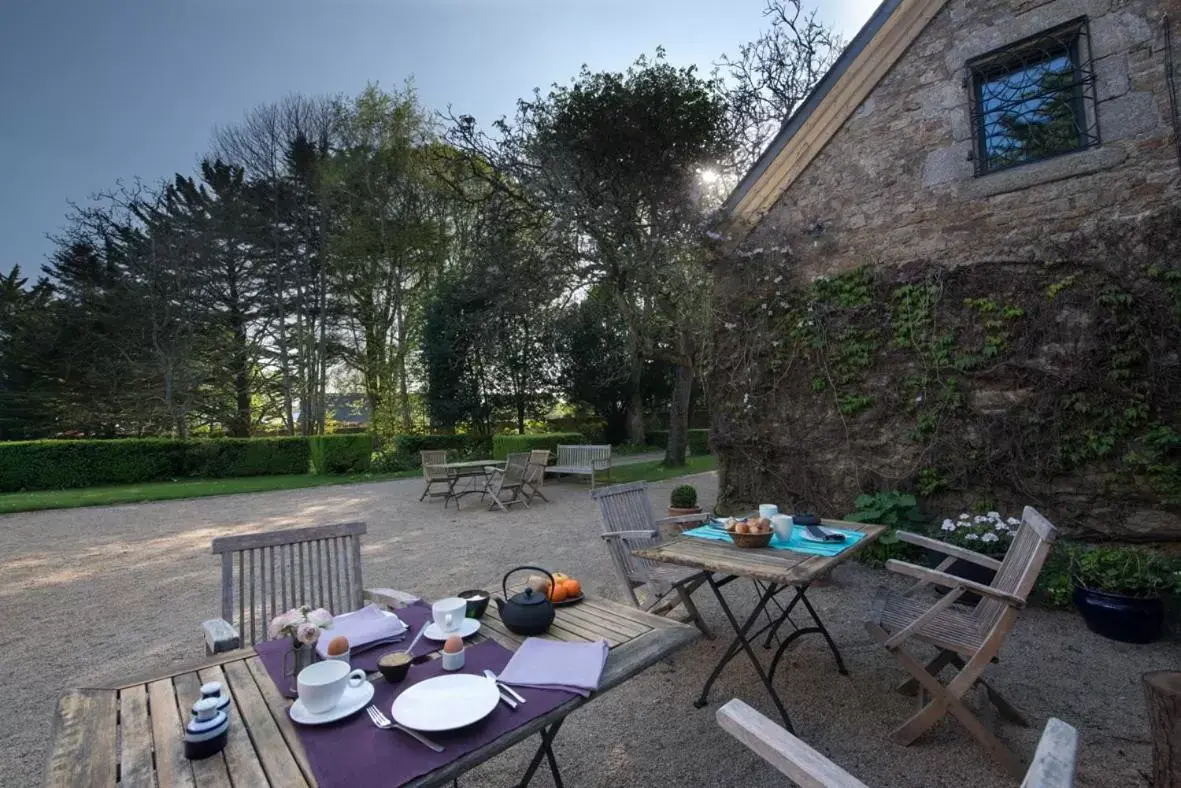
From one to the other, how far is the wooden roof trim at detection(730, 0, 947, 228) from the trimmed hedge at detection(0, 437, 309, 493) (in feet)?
43.7

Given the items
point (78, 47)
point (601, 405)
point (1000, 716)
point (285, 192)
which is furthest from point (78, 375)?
point (1000, 716)

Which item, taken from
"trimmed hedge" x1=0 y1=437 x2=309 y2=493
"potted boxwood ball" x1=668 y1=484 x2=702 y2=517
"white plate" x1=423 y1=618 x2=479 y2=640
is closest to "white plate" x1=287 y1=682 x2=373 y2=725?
"white plate" x1=423 y1=618 x2=479 y2=640

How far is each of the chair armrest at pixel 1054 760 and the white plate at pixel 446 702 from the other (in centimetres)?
109

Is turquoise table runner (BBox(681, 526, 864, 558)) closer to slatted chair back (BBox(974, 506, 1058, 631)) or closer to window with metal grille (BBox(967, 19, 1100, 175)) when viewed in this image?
slatted chair back (BBox(974, 506, 1058, 631))

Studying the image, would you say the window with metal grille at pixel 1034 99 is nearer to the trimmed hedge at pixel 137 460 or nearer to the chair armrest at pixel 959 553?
the chair armrest at pixel 959 553

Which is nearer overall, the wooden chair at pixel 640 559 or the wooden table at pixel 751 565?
the wooden table at pixel 751 565

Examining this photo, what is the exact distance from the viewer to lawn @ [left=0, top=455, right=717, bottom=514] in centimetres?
945

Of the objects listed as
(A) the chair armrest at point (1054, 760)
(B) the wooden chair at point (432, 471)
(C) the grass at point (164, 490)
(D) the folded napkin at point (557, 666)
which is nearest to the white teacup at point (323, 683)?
(D) the folded napkin at point (557, 666)

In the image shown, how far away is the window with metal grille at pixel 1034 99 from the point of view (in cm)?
461

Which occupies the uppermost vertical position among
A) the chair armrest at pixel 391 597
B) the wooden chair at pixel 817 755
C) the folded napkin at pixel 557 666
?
the wooden chair at pixel 817 755

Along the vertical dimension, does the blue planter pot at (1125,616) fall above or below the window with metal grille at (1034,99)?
below

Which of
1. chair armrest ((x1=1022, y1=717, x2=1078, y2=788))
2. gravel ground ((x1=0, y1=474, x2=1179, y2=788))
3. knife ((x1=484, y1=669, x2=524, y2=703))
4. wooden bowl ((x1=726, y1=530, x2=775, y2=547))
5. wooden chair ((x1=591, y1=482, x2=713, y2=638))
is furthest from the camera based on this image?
wooden chair ((x1=591, y1=482, x2=713, y2=638))

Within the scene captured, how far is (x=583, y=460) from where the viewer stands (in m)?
11.2

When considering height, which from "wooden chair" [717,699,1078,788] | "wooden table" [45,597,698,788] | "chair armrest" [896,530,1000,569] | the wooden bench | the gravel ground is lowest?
the gravel ground
